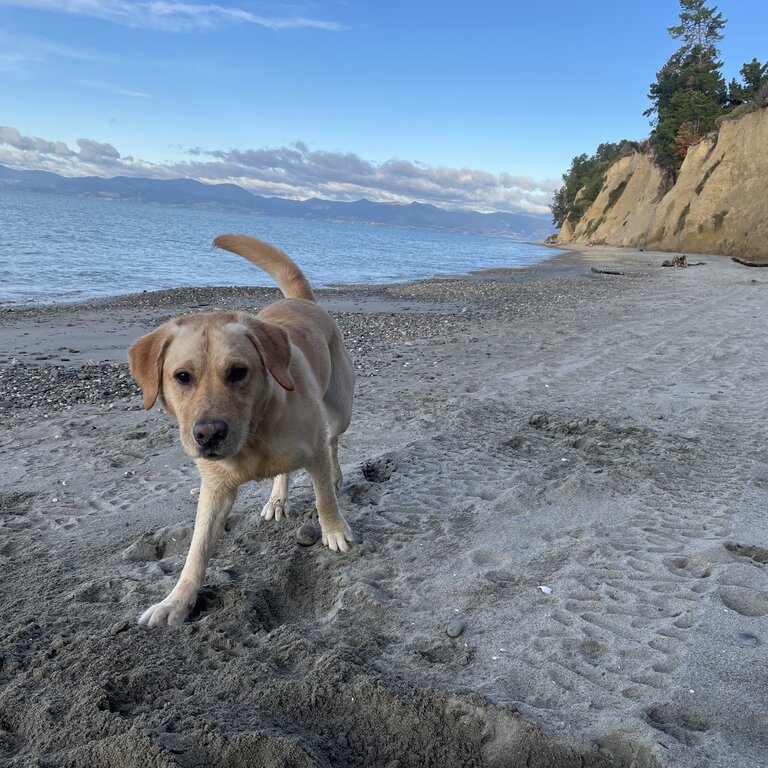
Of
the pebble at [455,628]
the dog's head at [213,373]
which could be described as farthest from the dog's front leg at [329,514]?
the pebble at [455,628]

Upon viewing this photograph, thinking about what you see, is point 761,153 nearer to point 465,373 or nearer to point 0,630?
point 465,373

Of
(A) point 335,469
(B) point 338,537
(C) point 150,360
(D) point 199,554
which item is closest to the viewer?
(C) point 150,360

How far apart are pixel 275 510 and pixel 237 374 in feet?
5.08

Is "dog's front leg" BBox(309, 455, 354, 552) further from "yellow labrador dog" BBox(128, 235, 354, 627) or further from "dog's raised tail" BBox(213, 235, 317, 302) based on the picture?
"dog's raised tail" BBox(213, 235, 317, 302)

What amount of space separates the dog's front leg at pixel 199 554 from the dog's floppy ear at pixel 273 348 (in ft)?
2.37

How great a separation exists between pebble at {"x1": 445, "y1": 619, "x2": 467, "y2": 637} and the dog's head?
4.48ft

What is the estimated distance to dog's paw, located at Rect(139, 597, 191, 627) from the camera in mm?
3264

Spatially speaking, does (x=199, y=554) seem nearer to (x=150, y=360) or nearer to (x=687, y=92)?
(x=150, y=360)

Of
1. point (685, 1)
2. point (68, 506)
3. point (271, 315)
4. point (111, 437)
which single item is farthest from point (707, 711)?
point (685, 1)

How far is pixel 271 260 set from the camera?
5.31 m

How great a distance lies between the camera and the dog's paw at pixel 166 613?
3264 millimetres

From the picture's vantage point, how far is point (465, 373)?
896cm

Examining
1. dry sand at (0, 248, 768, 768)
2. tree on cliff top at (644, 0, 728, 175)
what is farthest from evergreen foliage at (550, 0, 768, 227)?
dry sand at (0, 248, 768, 768)

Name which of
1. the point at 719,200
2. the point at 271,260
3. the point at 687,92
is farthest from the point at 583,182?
the point at 271,260
